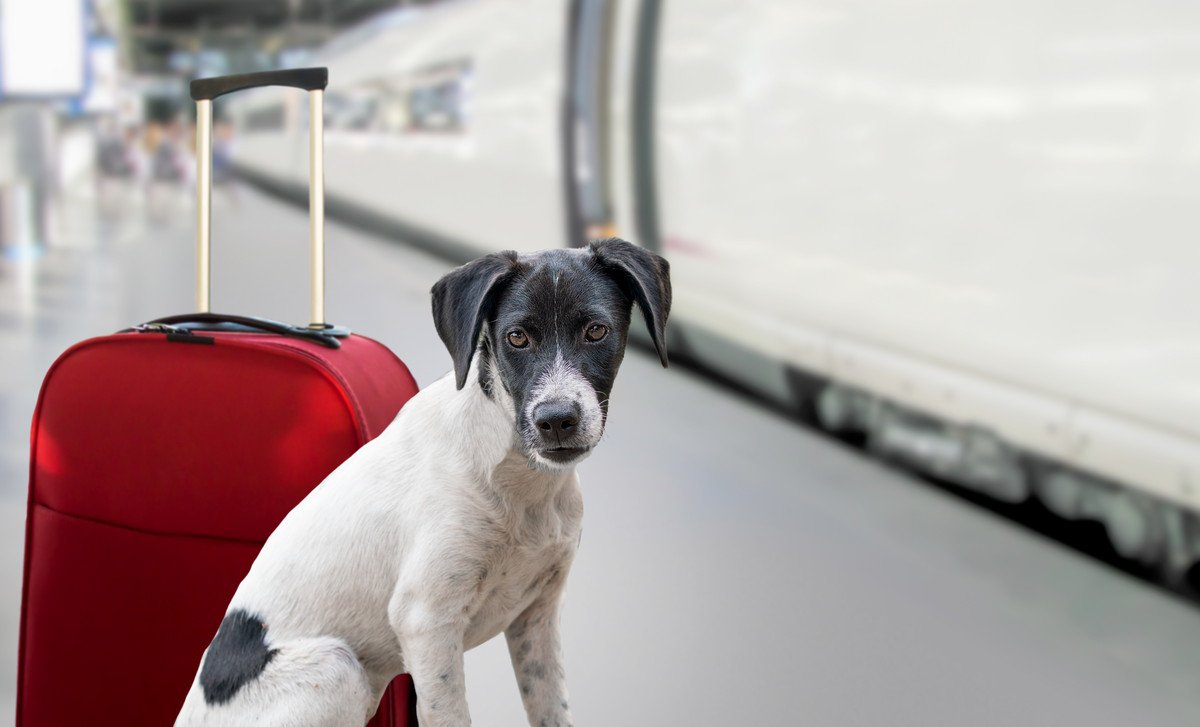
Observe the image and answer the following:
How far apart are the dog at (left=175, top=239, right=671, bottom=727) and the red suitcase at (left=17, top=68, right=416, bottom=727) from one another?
0.20 m

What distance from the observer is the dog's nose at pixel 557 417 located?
116 centimetres

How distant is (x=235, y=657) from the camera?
132 centimetres

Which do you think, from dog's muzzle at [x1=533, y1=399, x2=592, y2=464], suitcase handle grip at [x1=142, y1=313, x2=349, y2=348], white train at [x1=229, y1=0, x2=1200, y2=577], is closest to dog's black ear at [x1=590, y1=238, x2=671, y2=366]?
dog's muzzle at [x1=533, y1=399, x2=592, y2=464]

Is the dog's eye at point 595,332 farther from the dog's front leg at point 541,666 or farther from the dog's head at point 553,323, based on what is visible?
the dog's front leg at point 541,666

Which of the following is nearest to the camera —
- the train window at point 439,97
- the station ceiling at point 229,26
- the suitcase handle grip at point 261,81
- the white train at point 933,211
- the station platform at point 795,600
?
the suitcase handle grip at point 261,81

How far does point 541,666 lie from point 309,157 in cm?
69

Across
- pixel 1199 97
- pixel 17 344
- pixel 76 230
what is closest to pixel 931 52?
pixel 1199 97

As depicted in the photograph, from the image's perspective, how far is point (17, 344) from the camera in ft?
17.1

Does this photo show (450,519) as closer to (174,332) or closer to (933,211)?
(174,332)

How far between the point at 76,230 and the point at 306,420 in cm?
1035

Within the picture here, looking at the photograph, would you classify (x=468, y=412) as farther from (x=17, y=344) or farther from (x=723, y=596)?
(x=17, y=344)

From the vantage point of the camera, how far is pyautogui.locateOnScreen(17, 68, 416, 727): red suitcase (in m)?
1.54

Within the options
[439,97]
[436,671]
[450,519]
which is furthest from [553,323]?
[439,97]

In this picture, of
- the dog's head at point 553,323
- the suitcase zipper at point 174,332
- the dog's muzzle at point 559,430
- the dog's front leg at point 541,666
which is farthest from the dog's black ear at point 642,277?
the suitcase zipper at point 174,332
